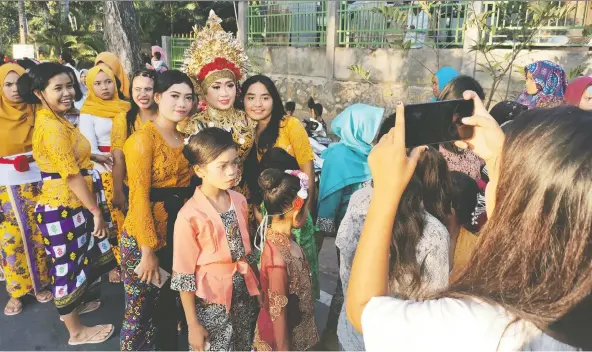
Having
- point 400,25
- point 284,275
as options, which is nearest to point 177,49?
point 400,25

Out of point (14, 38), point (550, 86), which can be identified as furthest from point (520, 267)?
point (14, 38)

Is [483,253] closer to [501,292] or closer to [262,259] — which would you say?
[501,292]

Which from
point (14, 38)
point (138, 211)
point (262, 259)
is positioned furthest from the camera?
point (14, 38)

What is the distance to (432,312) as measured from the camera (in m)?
0.86

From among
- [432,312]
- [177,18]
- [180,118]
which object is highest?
[177,18]

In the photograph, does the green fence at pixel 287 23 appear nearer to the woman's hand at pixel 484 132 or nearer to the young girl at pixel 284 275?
the young girl at pixel 284 275

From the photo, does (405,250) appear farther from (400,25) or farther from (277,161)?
(400,25)

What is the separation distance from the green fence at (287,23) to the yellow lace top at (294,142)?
22.6 ft

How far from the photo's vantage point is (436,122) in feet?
3.49

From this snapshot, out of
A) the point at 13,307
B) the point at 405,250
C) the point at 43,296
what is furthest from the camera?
the point at 43,296

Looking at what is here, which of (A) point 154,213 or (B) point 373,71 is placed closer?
(A) point 154,213

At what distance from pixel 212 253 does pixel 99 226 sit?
1106 millimetres

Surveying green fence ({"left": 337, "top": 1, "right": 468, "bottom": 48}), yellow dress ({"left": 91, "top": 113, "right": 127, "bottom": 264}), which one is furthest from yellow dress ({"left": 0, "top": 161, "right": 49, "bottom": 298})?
green fence ({"left": 337, "top": 1, "right": 468, "bottom": 48})

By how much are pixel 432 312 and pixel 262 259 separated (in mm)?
1346
